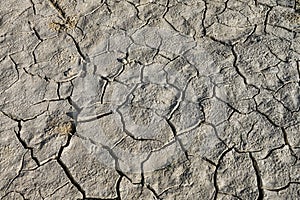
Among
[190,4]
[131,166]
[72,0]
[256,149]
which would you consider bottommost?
[256,149]

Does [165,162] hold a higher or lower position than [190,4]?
lower

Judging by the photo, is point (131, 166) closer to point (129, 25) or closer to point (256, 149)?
point (256, 149)

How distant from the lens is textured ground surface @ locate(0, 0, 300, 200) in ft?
10.6

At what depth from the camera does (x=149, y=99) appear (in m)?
3.69

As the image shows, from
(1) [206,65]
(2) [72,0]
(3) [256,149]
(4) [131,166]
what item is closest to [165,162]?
(4) [131,166]

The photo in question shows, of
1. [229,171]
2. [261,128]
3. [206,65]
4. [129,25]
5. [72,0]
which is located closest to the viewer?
[229,171]

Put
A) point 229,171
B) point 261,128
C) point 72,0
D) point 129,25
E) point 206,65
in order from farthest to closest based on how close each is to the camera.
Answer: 1. point 72,0
2. point 129,25
3. point 206,65
4. point 261,128
5. point 229,171

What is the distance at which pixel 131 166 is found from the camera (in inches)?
130

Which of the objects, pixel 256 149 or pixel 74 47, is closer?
pixel 256 149

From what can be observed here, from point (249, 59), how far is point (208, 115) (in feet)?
2.31

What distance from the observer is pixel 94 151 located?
134 inches

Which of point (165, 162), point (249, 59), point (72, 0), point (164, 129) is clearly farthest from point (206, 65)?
point (72, 0)

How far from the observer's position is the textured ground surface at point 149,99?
10.6 ft

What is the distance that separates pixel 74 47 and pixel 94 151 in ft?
3.68
